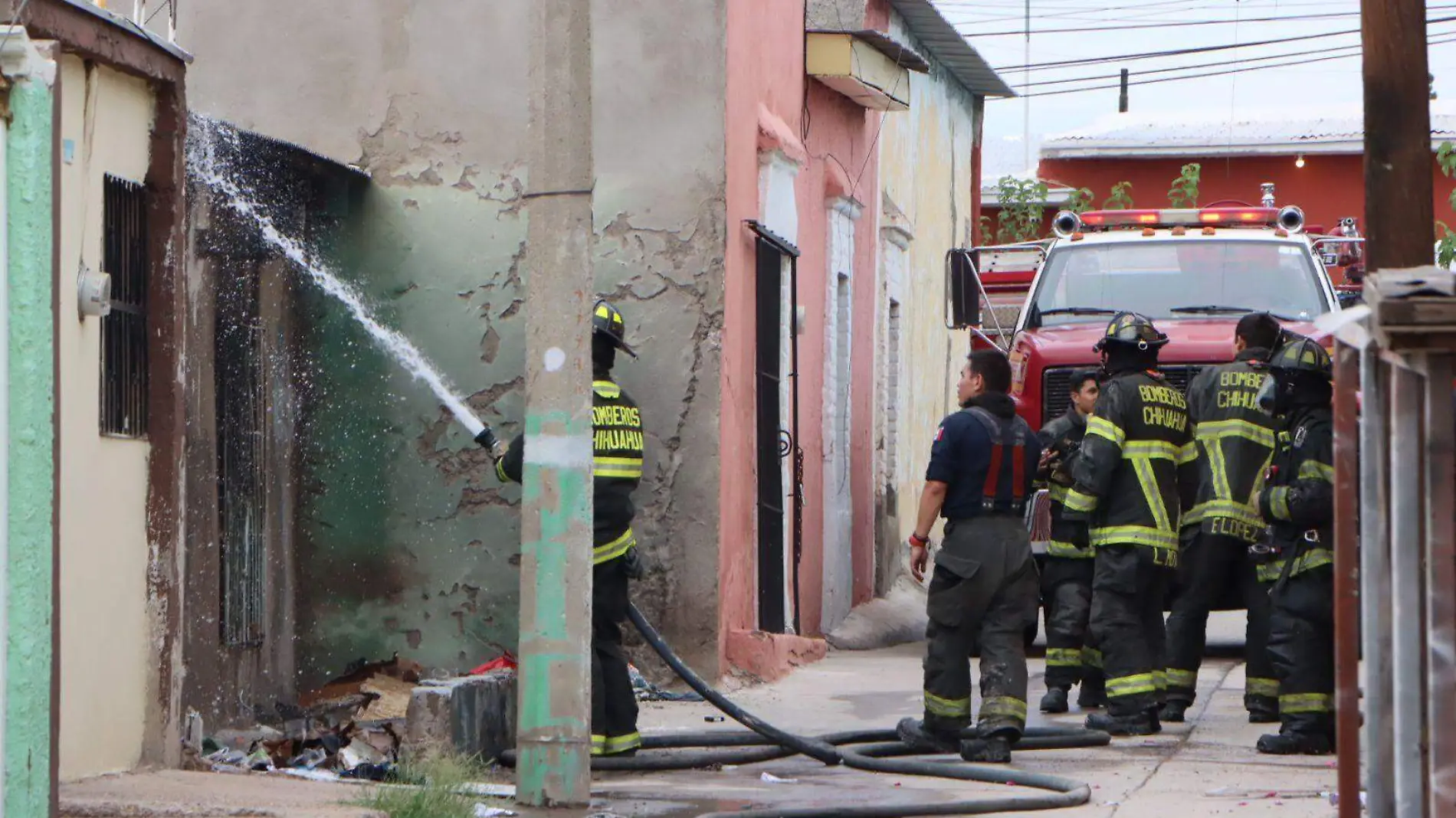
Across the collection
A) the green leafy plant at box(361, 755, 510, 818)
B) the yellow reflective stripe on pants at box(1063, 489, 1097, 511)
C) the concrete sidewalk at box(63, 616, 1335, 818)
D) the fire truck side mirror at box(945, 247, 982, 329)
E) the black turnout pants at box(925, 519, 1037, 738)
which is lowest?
the concrete sidewalk at box(63, 616, 1335, 818)

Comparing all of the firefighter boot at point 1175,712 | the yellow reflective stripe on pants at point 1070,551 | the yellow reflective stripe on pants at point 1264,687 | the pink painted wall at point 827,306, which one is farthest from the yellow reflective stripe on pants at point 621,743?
the pink painted wall at point 827,306

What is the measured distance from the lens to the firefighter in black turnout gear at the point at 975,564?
8977 mm

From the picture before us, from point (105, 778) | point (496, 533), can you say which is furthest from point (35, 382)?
point (496, 533)

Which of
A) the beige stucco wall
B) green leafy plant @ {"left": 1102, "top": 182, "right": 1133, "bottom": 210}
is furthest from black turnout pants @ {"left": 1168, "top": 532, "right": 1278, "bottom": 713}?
green leafy plant @ {"left": 1102, "top": 182, "right": 1133, "bottom": 210}

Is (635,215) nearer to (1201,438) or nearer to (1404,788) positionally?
(1201,438)

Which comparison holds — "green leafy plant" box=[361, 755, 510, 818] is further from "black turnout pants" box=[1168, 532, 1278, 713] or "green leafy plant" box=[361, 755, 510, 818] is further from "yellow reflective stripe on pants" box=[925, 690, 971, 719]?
"black turnout pants" box=[1168, 532, 1278, 713]

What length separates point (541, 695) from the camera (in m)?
7.50

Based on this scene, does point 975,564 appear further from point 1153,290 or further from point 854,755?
point 1153,290

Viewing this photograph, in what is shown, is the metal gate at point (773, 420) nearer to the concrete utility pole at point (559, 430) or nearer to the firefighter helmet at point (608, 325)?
the firefighter helmet at point (608, 325)

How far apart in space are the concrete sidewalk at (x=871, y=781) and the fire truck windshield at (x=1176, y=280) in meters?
2.93

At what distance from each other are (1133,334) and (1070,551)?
1.24 m

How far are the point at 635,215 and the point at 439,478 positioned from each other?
1776 mm

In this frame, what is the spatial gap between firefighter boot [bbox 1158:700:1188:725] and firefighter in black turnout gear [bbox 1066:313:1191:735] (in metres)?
0.33

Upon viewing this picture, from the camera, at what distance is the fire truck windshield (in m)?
13.2
